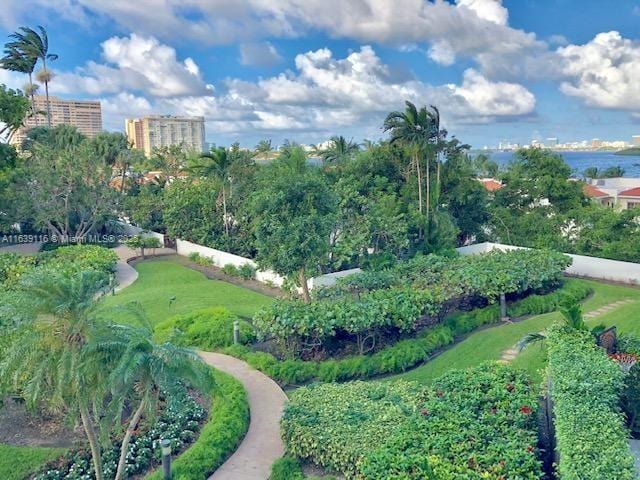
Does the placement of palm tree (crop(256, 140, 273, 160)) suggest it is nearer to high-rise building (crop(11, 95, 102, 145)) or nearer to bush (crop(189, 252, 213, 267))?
bush (crop(189, 252, 213, 267))

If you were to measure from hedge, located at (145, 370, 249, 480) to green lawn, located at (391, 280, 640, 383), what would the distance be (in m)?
4.08

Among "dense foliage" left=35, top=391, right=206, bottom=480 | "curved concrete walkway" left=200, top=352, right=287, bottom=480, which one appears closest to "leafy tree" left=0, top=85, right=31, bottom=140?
"curved concrete walkway" left=200, top=352, right=287, bottom=480

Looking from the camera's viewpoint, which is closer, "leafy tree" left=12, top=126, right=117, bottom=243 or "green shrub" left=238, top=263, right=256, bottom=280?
"green shrub" left=238, top=263, right=256, bottom=280

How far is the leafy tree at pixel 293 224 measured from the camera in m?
14.2

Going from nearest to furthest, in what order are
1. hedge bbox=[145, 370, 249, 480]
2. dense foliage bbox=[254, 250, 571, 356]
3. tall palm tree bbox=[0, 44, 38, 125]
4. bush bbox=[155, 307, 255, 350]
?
hedge bbox=[145, 370, 249, 480], dense foliage bbox=[254, 250, 571, 356], bush bbox=[155, 307, 255, 350], tall palm tree bbox=[0, 44, 38, 125]

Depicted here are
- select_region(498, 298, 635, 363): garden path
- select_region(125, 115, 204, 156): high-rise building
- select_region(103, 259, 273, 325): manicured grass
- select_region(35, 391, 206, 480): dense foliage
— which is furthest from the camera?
select_region(125, 115, 204, 156): high-rise building

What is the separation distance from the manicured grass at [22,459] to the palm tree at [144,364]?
2.69 metres

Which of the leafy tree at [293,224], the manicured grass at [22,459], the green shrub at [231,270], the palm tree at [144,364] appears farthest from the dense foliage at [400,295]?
the green shrub at [231,270]

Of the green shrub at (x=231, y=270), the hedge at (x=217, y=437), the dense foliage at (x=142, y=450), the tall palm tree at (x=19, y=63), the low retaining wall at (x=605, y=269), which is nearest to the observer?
the hedge at (x=217, y=437)

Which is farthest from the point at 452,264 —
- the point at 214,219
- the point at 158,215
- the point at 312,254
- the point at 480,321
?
the point at 158,215

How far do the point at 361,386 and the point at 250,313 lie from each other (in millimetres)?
7623

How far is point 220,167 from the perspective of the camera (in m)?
27.7

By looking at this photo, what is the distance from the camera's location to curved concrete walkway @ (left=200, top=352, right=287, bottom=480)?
8.48 m

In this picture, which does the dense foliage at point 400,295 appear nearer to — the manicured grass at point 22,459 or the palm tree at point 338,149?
the manicured grass at point 22,459
